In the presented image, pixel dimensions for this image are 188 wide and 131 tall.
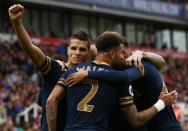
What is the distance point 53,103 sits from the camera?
19.1 ft

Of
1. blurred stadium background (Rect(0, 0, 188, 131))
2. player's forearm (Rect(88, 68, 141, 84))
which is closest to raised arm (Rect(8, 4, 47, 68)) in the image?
player's forearm (Rect(88, 68, 141, 84))

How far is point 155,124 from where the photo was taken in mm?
6281

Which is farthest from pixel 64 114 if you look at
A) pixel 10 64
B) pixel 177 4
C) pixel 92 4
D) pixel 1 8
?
pixel 177 4

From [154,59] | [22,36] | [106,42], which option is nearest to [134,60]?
[154,59]

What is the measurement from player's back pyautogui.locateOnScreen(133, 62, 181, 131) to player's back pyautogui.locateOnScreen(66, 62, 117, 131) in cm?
51

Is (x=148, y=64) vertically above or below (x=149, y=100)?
above

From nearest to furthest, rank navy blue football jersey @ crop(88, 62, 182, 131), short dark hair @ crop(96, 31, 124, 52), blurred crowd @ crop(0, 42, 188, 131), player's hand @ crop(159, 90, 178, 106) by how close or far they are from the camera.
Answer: short dark hair @ crop(96, 31, 124, 52), navy blue football jersey @ crop(88, 62, 182, 131), player's hand @ crop(159, 90, 178, 106), blurred crowd @ crop(0, 42, 188, 131)

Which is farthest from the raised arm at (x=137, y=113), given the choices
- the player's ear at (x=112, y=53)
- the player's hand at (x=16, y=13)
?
the player's hand at (x=16, y=13)

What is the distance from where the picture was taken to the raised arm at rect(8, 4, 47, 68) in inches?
223

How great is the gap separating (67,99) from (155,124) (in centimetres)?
102

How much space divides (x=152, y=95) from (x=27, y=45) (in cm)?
130

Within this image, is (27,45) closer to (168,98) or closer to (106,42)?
(106,42)

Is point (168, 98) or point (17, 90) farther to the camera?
point (17, 90)

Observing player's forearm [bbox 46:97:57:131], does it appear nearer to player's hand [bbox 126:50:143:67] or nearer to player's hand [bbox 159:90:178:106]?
player's hand [bbox 126:50:143:67]
